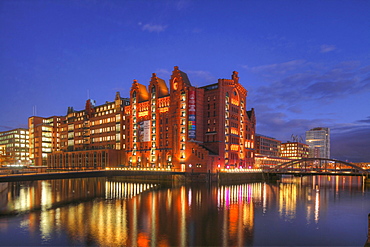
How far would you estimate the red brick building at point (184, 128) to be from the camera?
146875 mm

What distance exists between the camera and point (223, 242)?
38.6m

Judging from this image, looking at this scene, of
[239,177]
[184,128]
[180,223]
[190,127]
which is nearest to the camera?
[180,223]

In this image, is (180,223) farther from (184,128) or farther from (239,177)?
(239,177)

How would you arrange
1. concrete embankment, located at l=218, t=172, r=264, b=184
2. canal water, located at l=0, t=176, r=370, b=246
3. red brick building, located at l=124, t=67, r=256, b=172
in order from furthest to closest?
red brick building, located at l=124, t=67, r=256, b=172, concrete embankment, located at l=218, t=172, r=264, b=184, canal water, located at l=0, t=176, r=370, b=246

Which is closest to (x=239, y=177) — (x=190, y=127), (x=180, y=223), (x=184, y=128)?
(x=190, y=127)

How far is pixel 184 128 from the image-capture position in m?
149

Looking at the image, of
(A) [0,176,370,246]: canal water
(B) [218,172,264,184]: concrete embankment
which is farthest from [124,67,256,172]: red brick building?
(A) [0,176,370,246]: canal water

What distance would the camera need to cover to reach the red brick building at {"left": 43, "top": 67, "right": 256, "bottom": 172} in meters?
147

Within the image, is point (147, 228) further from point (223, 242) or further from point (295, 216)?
point (295, 216)

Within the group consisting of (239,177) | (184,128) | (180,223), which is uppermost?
(184,128)

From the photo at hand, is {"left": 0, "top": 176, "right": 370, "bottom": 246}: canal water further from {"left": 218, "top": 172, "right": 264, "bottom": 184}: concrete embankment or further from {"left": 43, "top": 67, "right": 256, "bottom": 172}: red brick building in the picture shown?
{"left": 43, "top": 67, "right": 256, "bottom": 172}: red brick building

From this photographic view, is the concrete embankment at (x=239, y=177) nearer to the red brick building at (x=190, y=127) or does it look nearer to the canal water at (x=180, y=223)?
the red brick building at (x=190, y=127)

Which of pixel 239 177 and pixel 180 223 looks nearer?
pixel 180 223

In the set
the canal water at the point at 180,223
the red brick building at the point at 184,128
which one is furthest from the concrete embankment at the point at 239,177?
the canal water at the point at 180,223
